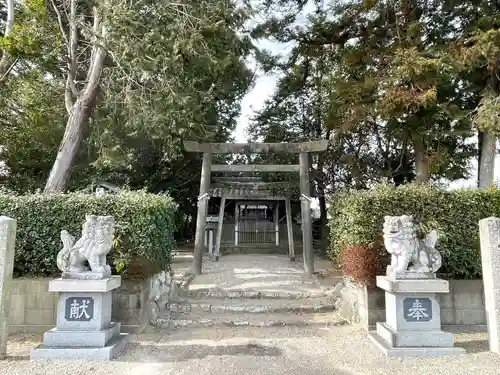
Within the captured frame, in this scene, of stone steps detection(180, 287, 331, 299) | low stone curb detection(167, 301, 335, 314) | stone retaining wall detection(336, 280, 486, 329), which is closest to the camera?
stone retaining wall detection(336, 280, 486, 329)

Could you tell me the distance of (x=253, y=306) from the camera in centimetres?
655

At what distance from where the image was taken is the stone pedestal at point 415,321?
15.1 ft

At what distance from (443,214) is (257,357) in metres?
3.86

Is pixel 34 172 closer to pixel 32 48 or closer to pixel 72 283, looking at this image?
pixel 32 48

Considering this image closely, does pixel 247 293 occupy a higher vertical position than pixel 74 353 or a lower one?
higher

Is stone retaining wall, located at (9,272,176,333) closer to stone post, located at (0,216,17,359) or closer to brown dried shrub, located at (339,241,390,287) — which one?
stone post, located at (0,216,17,359)

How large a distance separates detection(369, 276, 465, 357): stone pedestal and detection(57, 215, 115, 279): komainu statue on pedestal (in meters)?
3.94

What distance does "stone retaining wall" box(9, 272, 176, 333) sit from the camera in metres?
5.54

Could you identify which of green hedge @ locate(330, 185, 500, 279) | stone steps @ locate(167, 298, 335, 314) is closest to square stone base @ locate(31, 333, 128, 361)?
stone steps @ locate(167, 298, 335, 314)

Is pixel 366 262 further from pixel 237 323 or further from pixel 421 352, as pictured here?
pixel 237 323

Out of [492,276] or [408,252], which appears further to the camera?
[408,252]

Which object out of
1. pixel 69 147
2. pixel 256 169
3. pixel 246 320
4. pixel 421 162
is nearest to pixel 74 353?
pixel 246 320

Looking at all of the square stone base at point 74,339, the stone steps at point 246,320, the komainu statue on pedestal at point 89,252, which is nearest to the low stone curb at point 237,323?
the stone steps at point 246,320

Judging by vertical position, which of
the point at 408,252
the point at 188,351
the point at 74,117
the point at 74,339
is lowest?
the point at 188,351
